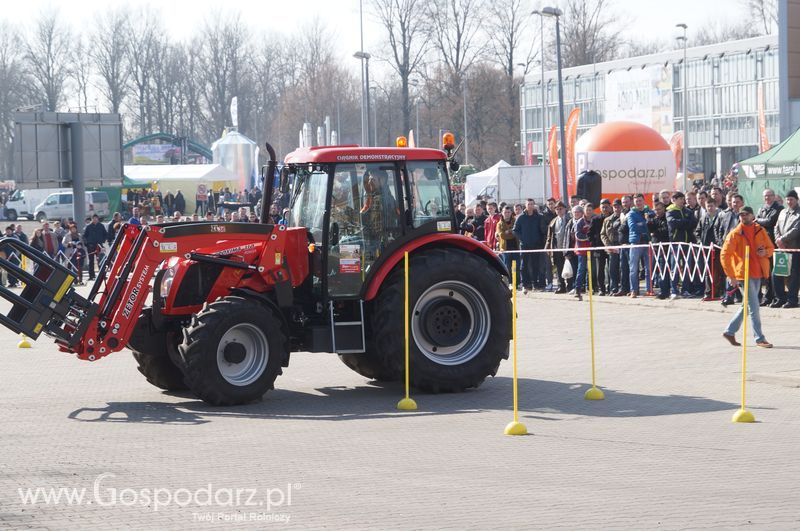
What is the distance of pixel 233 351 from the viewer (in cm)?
1227

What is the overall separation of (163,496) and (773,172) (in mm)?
20005

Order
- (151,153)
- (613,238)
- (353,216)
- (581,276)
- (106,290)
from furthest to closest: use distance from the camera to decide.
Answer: (151,153) < (581,276) < (613,238) < (353,216) < (106,290)

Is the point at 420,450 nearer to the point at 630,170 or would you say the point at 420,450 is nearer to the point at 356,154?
the point at 356,154

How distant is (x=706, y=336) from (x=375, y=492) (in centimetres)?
1034

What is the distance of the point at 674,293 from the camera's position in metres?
22.0

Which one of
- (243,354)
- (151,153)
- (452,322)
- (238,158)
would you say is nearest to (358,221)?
(452,322)

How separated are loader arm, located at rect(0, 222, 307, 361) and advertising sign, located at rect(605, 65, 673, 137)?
65579 millimetres

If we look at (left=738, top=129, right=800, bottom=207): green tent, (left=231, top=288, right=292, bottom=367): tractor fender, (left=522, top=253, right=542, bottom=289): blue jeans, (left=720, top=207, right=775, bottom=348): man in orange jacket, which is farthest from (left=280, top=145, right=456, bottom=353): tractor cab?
(left=738, top=129, right=800, bottom=207): green tent

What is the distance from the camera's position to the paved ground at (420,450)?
25.5ft

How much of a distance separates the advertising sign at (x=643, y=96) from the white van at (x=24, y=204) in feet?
117

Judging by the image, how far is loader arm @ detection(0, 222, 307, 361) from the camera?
12172mm

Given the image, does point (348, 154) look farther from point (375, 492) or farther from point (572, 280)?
point (572, 280)

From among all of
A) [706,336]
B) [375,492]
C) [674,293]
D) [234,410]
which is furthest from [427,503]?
[674,293]

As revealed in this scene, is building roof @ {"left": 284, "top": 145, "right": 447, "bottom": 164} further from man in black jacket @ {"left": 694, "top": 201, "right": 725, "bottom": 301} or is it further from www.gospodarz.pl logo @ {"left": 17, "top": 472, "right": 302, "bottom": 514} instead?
man in black jacket @ {"left": 694, "top": 201, "right": 725, "bottom": 301}
